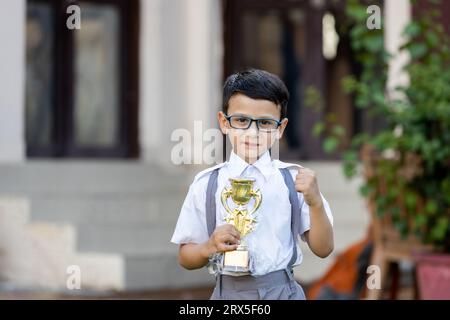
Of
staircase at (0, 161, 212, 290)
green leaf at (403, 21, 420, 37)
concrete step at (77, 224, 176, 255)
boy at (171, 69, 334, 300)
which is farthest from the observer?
concrete step at (77, 224, 176, 255)

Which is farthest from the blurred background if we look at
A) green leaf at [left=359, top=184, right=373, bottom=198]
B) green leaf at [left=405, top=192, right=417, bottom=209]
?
green leaf at [left=405, top=192, right=417, bottom=209]

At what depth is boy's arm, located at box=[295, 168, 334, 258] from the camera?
241cm

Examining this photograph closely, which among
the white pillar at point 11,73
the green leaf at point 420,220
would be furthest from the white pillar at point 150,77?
the green leaf at point 420,220

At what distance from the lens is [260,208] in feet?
8.16

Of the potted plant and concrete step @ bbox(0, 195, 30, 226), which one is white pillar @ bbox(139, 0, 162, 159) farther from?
the potted plant

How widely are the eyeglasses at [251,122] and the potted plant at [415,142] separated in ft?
9.33

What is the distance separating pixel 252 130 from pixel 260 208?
189 mm

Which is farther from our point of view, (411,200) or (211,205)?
(411,200)

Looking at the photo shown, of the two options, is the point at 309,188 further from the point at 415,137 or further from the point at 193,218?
the point at 415,137

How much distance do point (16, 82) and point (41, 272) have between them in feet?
4.78

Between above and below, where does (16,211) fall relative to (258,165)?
below

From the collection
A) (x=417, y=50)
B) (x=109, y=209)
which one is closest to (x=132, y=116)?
(x=109, y=209)

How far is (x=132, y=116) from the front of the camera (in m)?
9.19
